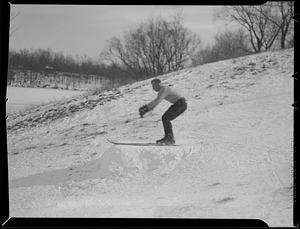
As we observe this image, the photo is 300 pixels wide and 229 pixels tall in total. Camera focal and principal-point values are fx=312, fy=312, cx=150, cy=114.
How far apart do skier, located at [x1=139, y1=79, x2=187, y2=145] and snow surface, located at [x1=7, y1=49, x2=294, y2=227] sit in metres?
0.19

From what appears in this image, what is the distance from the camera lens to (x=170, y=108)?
17.6ft

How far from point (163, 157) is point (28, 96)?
221 centimetres

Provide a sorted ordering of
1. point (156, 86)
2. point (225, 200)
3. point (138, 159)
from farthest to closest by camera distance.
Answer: point (156, 86) < point (138, 159) < point (225, 200)

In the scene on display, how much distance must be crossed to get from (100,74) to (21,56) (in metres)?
1.07

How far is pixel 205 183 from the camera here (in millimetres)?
4328

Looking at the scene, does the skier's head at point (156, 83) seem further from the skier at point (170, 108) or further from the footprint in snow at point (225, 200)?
the footprint in snow at point (225, 200)

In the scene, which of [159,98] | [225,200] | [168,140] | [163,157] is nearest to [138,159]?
[163,157]

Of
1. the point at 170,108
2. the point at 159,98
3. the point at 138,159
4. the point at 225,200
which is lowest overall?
the point at 225,200

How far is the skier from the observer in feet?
16.9

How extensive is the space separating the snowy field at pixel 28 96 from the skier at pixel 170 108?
4.03 feet

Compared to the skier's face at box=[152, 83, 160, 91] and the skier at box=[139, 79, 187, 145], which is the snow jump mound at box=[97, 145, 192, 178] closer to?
the skier at box=[139, 79, 187, 145]

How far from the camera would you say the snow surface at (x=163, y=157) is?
391 cm

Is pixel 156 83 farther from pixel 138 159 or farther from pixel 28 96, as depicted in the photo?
pixel 28 96

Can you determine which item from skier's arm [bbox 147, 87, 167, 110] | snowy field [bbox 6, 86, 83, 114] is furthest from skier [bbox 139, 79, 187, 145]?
snowy field [bbox 6, 86, 83, 114]
